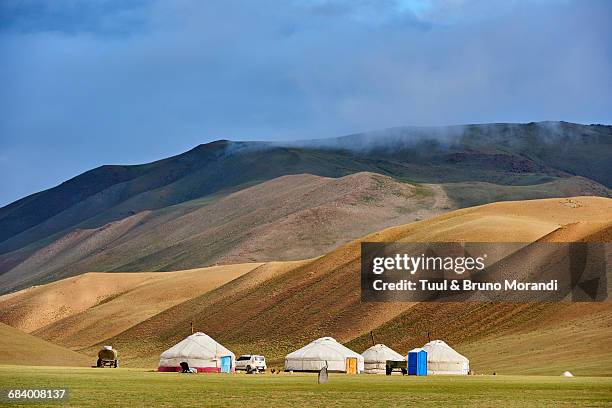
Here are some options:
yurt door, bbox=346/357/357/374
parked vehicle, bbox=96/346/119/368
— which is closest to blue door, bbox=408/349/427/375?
yurt door, bbox=346/357/357/374

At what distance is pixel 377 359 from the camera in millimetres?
75000

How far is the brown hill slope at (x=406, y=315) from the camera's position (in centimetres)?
7938

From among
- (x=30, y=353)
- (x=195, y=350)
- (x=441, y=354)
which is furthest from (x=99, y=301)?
(x=441, y=354)

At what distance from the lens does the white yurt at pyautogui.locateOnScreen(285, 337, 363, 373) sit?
73.4 meters

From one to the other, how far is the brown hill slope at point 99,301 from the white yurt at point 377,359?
61.7m

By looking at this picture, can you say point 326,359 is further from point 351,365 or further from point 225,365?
point 225,365

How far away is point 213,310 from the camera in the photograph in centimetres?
12525

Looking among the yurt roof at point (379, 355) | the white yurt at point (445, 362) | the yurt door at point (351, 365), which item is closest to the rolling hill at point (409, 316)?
the white yurt at point (445, 362)

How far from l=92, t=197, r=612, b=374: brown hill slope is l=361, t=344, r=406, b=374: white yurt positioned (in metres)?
6.47

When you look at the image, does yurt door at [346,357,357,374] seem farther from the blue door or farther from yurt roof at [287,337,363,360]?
the blue door

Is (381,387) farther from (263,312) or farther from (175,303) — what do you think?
(175,303)

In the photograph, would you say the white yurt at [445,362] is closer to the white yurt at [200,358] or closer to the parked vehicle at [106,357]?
the white yurt at [200,358]

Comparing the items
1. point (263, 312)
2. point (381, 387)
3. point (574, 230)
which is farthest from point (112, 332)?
point (381, 387)

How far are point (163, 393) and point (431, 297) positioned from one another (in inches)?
2588
